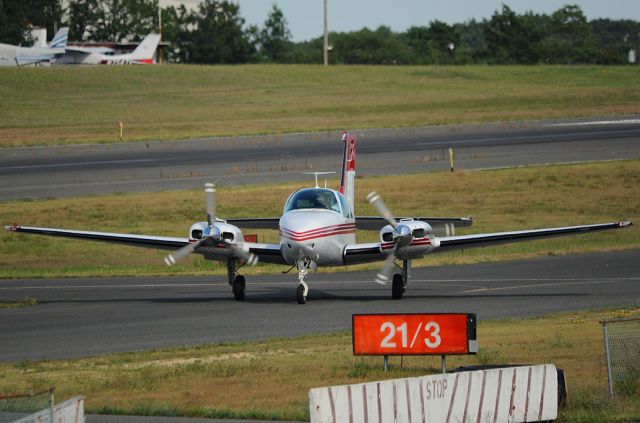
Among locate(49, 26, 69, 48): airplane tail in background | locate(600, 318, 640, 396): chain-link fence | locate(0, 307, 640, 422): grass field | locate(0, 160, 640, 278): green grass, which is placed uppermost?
locate(49, 26, 69, 48): airplane tail in background

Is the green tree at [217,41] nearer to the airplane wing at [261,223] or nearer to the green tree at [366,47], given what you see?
the green tree at [366,47]

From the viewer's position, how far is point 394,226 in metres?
28.0

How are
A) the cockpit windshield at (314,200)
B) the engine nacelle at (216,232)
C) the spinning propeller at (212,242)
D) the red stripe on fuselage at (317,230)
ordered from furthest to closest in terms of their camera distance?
the cockpit windshield at (314,200), the engine nacelle at (216,232), the spinning propeller at (212,242), the red stripe on fuselage at (317,230)

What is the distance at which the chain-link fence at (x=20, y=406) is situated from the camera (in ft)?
42.7

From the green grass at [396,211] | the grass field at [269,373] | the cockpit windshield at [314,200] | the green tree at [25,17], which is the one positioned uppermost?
the green tree at [25,17]

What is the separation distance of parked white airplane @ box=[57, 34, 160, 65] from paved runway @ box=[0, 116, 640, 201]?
181ft

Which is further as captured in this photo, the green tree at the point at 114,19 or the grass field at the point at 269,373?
the green tree at the point at 114,19

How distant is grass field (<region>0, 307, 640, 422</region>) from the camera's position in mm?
16031

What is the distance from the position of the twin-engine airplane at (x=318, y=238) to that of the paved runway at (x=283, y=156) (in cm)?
2474

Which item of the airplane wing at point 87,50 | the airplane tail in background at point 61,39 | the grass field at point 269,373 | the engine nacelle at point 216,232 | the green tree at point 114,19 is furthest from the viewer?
the green tree at point 114,19

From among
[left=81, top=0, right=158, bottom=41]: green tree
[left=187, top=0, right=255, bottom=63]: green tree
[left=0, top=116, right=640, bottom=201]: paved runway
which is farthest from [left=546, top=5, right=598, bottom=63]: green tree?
[left=0, top=116, right=640, bottom=201]: paved runway

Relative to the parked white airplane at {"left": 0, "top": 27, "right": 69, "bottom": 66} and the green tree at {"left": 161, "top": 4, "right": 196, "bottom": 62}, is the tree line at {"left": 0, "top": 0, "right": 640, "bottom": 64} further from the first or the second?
the parked white airplane at {"left": 0, "top": 27, "right": 69, "bottom": 66}

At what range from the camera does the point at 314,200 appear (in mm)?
28547

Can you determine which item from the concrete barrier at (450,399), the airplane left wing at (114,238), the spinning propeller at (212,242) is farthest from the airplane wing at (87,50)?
the concrete barrier at (450,399)
